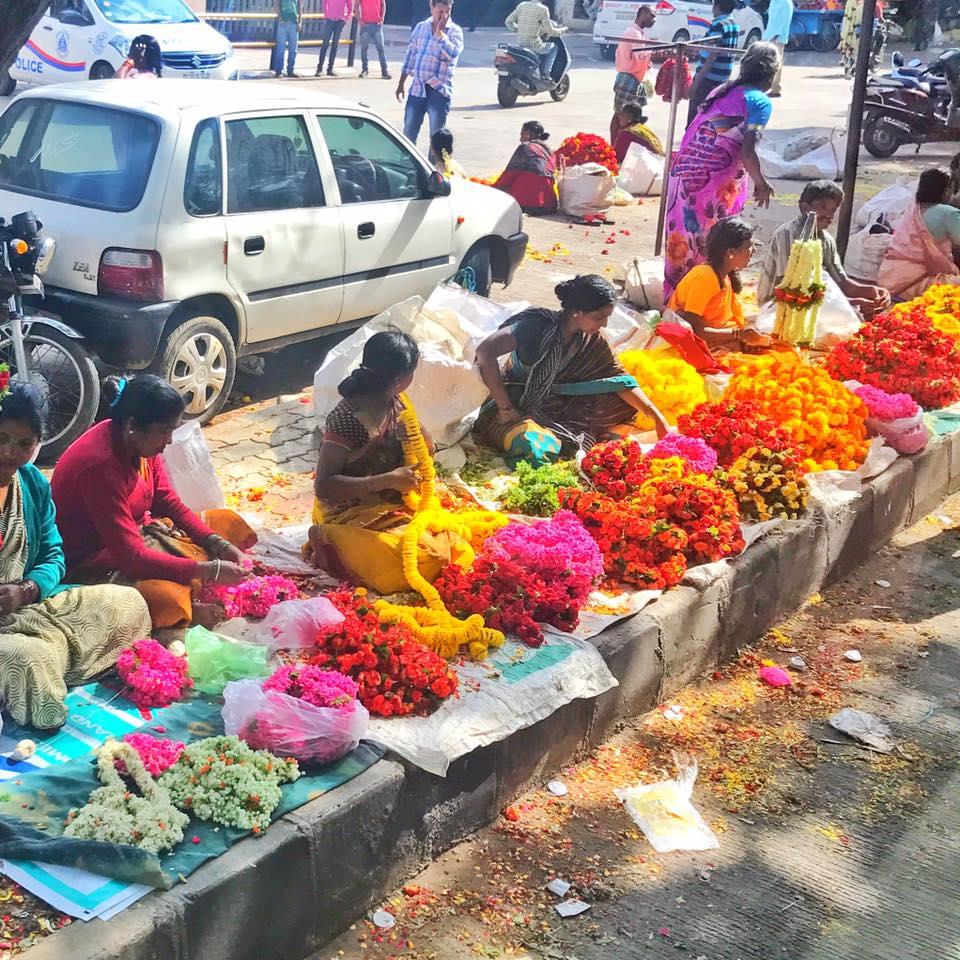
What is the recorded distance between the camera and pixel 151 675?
4.18 meters

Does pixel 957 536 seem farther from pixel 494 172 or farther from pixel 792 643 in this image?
pixel 494 172

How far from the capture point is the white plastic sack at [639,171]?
14.3m

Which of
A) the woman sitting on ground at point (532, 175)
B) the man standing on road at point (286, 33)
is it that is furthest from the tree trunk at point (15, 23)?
the man standing on road at point (286, 33)

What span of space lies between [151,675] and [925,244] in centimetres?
786

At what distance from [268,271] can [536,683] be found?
12.3ft

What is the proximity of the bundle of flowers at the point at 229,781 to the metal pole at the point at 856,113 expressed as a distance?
25.3 ft

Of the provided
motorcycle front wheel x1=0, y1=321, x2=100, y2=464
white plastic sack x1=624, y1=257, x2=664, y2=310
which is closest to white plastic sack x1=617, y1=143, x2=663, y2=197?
white plastic sack x1=624, y1=257, x2=664, y2=310

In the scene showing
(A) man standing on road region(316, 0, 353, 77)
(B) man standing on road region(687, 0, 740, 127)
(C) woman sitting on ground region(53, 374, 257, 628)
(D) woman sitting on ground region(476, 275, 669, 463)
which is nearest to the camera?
(C) woman sitting on ground region(53, 374, 257, 628)

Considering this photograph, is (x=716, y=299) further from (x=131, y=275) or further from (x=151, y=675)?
(x=151, y=675)

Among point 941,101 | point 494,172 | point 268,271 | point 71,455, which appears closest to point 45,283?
point 268,271

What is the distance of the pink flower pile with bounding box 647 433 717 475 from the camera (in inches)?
241

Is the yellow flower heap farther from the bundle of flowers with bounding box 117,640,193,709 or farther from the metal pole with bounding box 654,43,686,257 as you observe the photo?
the metal pole with bounding box 654,43,686,257

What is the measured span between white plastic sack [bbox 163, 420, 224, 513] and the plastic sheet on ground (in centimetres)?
164

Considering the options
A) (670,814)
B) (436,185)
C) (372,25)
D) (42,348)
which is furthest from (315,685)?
(372,25)
